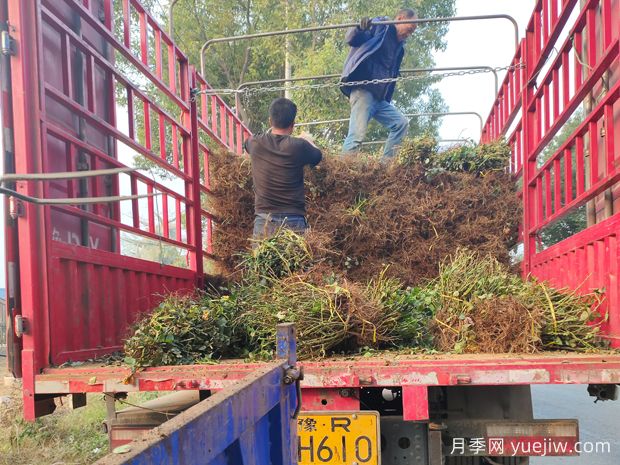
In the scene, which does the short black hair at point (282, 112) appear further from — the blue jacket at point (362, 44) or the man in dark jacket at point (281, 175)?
the blue jacket at point (362, 44)

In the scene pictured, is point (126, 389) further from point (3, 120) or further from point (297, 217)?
point (297, 217)

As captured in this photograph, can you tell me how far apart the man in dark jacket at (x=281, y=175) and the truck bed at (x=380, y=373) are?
1.78 m

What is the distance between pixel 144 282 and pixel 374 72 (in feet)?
10.1

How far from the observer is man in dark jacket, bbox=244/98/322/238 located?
4160 mm

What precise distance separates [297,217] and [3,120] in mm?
2137

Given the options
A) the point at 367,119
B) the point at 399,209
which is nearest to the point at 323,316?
the point at 399,209

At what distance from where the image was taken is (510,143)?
470cm

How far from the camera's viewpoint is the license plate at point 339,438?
2205 millimetres

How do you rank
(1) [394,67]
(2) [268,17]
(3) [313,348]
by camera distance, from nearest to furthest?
(3) [313,348] → (1) [394,67] → (2) [268,17]

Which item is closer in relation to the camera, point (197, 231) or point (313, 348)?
point (313, 348)

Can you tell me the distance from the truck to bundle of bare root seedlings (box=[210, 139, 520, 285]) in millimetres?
923

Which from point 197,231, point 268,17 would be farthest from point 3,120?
point 268,17

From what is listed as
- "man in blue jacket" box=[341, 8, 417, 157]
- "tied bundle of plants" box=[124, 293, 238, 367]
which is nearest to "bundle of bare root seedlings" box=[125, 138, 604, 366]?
"tied bundle of plants" box=[124, 293, 238, 367]

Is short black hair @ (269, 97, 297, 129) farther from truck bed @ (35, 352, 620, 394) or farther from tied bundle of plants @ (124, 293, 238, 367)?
truck bed @ (35, 352, 620, 394)
